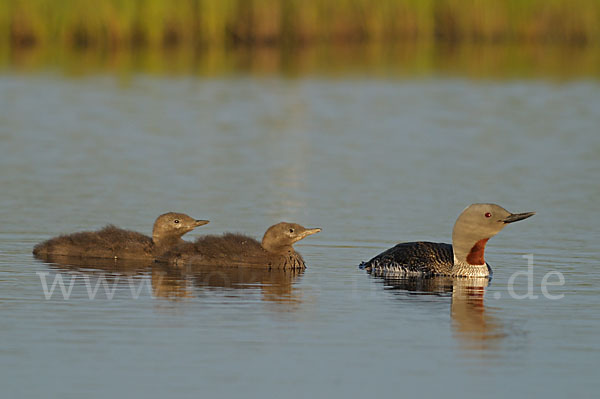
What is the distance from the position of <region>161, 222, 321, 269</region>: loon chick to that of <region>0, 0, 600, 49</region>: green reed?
19945 mm

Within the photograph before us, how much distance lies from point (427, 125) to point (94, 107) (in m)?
5.65

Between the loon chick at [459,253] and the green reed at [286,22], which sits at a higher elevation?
the green reed at [286,22]

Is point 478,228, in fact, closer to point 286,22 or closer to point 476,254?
point 476,254

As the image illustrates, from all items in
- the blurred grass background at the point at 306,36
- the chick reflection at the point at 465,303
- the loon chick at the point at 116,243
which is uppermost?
the blurred grass background at the point at 306,36

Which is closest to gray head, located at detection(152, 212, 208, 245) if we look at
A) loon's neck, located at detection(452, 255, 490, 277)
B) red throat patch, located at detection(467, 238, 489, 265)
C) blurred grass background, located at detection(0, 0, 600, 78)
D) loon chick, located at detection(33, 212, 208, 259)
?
loon chick, located at detection(33, 212, 208, 259)

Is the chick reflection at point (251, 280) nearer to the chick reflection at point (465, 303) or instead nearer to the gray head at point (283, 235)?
the gray head at point (283, 235)

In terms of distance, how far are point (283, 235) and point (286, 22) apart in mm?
23252

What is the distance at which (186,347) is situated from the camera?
23.6 ft

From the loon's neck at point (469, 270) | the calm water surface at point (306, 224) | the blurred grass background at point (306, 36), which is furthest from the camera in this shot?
the blurred grass background at point (306, 36)

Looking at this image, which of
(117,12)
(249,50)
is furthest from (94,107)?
(249,50)

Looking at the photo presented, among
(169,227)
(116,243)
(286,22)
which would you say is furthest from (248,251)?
(286,22)

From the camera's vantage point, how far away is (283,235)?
9.88 m

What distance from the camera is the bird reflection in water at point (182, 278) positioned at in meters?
8.80

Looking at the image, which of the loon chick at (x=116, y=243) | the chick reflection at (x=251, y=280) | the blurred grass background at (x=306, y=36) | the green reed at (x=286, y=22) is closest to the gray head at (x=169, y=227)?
the loon chick at (x=116, y=243)
